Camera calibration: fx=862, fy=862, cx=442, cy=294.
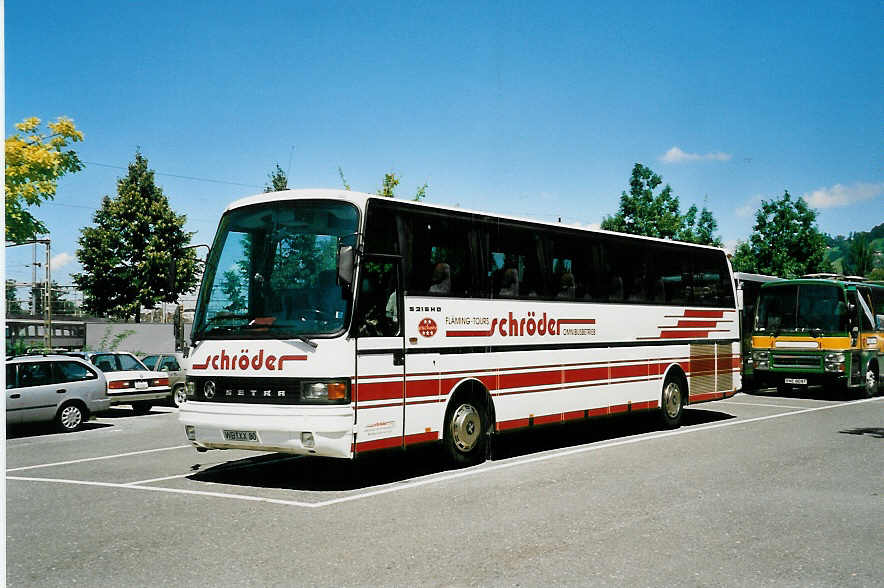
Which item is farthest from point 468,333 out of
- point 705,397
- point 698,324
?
point 705,397

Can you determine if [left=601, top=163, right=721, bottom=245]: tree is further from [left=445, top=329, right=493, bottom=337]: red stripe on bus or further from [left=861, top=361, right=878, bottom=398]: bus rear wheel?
[left=445, top=329, right=493, bottom=337]: red stripe on bus

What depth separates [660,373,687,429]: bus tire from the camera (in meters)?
15.5

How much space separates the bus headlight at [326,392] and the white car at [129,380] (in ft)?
44.4

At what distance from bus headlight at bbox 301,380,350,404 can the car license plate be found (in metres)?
0.72

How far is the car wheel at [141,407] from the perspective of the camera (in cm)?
2191

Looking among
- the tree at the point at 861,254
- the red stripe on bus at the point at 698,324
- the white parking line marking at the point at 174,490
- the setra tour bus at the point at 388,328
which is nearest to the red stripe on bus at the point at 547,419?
the setra tour bus at the point at 388,328

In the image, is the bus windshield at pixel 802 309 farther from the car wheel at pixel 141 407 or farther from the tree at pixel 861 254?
the tree at pixel 861 254

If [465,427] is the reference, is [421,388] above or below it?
above

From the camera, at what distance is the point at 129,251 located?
42.2 metres

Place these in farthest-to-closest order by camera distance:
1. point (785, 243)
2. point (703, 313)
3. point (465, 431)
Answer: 1. point (785, 243)
2. point (703, 313)
3. point (465, 431)

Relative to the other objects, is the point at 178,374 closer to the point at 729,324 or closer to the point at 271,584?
the point at 729,324

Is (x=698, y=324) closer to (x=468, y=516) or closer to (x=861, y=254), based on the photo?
(x=468, y=516)

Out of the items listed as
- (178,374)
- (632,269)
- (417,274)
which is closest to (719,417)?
(632,269)

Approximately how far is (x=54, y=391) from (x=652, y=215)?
40.0 meters
